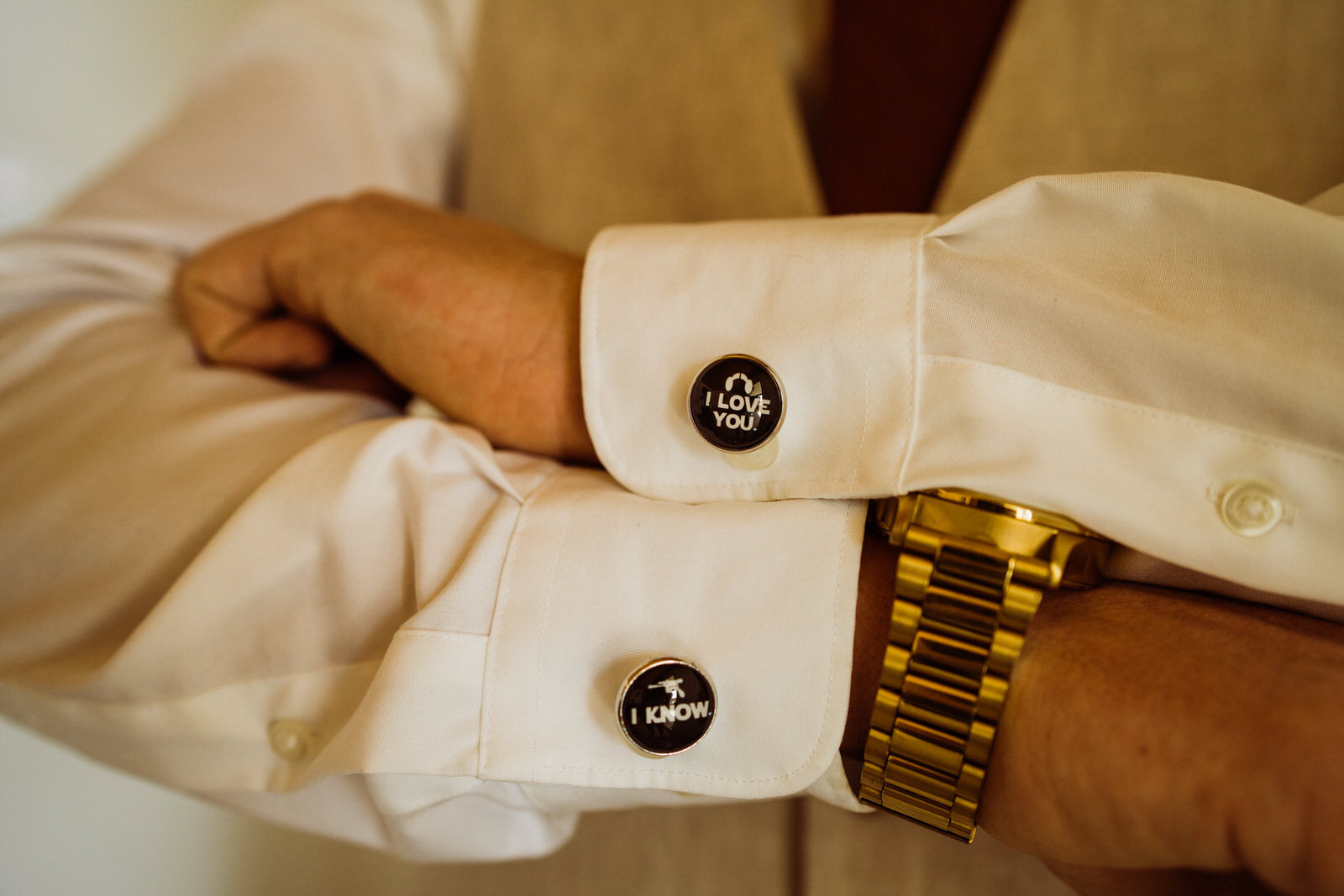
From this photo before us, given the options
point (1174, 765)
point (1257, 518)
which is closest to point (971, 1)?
point (1257, 518)

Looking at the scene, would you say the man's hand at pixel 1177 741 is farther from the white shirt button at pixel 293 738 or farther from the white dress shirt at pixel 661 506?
the white shirt button at pixel 293 738

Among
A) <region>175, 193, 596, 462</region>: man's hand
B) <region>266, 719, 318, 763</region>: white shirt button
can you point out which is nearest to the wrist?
<region>175, 193, 596, 462</region>: man's hand

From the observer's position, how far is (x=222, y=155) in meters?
0.81

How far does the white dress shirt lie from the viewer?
36 centimetres

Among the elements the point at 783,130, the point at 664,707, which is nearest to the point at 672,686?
the point at 664,707

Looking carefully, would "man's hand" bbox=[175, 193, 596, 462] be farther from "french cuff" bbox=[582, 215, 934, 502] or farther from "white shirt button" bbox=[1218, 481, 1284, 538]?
"white shirt button" bbox=[1218, 481, 1284, 538]

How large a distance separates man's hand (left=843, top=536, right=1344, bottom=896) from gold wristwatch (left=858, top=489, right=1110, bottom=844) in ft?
0.06

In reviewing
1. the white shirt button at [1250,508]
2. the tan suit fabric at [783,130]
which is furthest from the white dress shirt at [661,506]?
the tan suit fabric at [783,130]

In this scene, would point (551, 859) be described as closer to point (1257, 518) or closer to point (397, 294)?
point (397, 294)

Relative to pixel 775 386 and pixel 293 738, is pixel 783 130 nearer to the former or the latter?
pixel 775 386

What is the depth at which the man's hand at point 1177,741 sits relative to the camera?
293 mm

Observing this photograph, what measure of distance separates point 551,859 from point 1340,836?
70cm

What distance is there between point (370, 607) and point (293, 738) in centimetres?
10

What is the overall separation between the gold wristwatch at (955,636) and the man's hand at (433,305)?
24 centimetres
